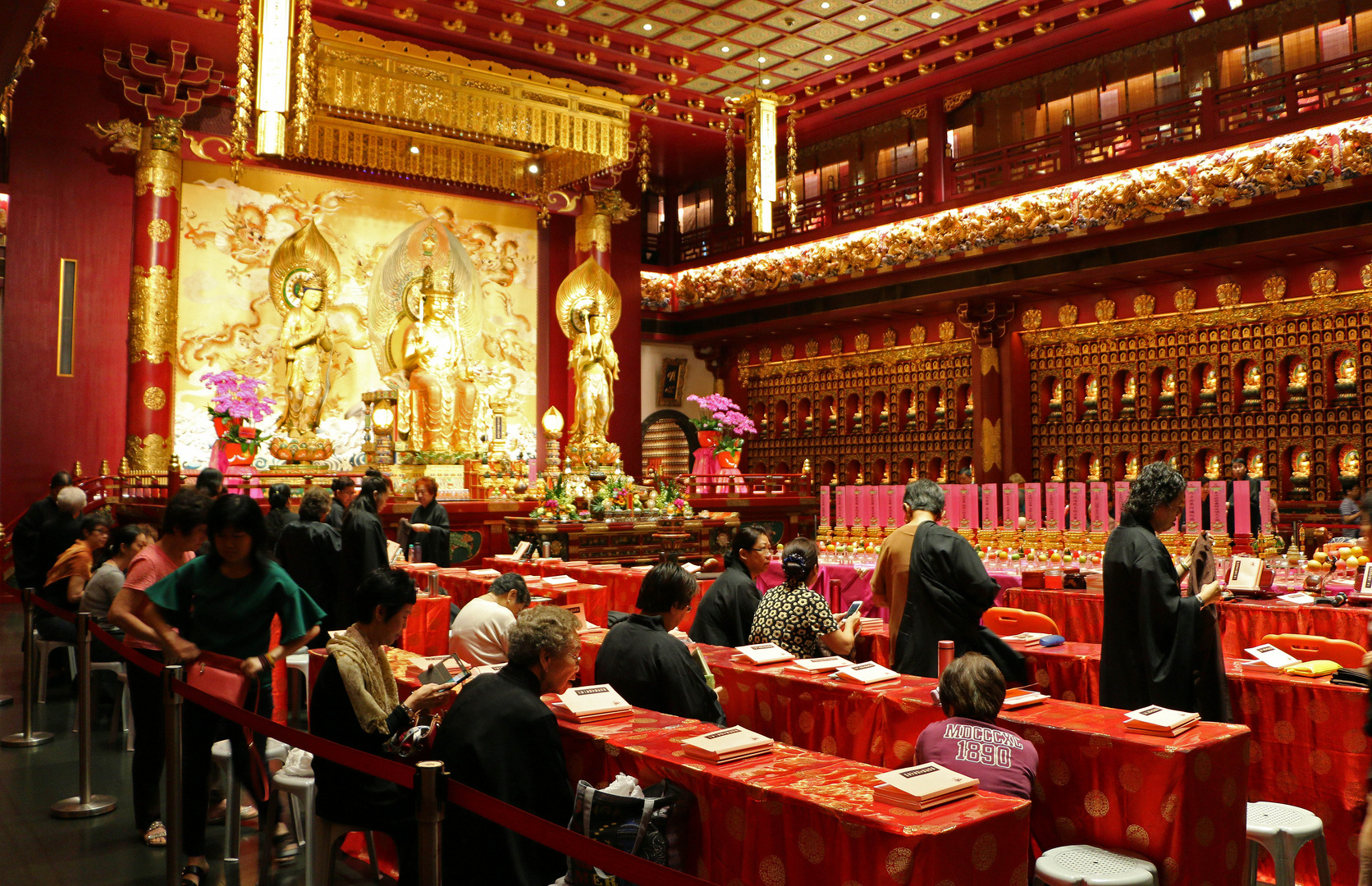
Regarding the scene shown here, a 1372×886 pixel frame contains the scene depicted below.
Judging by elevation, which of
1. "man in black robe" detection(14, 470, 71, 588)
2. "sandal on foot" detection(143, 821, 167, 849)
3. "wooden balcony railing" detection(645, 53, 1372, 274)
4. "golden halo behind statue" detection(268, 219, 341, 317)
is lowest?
"sandal on foot" detection(143, 821, 167, 849)

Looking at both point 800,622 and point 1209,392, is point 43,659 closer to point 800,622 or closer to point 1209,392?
point 800,622

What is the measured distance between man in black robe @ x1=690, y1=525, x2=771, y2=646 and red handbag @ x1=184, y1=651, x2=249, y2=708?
1861mm

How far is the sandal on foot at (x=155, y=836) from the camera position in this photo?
11.7 feet

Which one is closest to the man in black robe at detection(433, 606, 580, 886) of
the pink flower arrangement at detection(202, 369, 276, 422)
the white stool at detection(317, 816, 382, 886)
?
the white stool at detection(317, 816, 382, 886)

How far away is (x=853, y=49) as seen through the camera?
39.5 feet

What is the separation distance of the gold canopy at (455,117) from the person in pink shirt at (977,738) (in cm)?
817

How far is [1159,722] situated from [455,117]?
31.5 feet

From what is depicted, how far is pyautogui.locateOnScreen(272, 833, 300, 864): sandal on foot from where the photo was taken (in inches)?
136

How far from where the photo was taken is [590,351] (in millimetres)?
12547

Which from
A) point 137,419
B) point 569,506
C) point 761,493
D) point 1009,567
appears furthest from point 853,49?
point 137,419

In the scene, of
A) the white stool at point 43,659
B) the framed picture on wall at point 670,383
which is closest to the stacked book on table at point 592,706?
the white stool at point 43,659

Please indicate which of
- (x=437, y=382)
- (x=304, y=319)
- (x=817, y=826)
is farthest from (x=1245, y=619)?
(x=304, y=319)

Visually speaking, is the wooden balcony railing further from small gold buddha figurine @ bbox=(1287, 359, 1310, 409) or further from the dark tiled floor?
the dark tiled floor

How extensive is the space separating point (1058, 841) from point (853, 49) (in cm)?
1108
